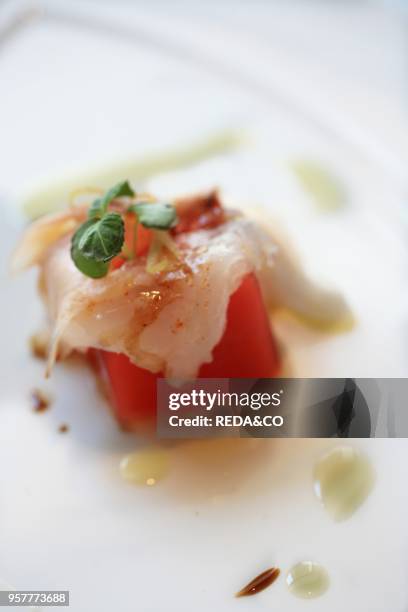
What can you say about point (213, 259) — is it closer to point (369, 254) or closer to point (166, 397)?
point (166, 397)

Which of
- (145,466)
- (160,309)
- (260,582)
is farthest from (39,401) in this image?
(260,582)

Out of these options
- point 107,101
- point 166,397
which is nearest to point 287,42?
point 107,101

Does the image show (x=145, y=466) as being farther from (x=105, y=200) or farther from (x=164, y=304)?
(x=105, y=200)

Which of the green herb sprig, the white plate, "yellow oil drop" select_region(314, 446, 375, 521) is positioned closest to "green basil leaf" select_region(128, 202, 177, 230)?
the green herb sprig

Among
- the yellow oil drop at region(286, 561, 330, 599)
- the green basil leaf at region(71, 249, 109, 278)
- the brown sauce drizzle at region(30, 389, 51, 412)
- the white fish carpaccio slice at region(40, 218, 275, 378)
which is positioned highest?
the green basil leaf at region(71, 249, 109, 278)

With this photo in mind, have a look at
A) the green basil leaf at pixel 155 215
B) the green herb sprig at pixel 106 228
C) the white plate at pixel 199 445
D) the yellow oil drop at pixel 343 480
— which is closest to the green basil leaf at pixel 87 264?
the green herb sprig at pixel 106 228

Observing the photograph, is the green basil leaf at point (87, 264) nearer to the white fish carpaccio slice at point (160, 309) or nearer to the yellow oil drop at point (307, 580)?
the white fish carpaccio slice at point (160, 309)

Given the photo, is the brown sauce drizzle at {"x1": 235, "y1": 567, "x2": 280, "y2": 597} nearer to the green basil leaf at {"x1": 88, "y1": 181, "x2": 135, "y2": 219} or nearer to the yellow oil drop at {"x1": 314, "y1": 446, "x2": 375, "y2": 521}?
the yellow oil drop at {"x1": 314, "y1": 446, "x2": 375, "y2": 521}
